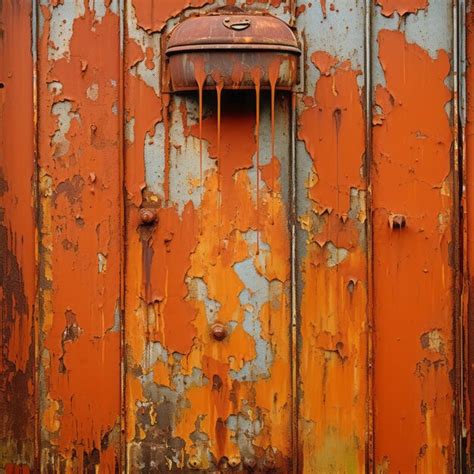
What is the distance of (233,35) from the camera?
207 centimetres

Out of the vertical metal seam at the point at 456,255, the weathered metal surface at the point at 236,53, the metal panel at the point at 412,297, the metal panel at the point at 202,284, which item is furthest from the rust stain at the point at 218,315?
the vertical metal seam at the point at 456,255

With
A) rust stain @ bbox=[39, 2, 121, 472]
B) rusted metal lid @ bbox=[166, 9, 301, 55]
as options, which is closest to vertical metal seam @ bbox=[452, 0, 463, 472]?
rusted metal lid @ bbox=[166, 9, 301, 55]

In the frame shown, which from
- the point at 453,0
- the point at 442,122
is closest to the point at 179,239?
the point at 442,122

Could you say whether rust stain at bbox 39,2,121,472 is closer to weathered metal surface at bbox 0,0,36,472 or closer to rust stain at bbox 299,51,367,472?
weathered metal surface at bbox 0,0,36,472

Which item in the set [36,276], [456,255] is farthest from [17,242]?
[456,255]

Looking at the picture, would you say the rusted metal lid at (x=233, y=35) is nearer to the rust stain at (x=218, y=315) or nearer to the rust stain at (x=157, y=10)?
the rust stain at (x=157, y=10)

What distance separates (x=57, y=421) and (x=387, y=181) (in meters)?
1.20

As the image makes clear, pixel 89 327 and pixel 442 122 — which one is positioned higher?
pixel 442 122

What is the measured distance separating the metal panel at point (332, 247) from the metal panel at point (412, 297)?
0.06 meters

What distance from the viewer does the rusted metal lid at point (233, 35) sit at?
2.06 meters

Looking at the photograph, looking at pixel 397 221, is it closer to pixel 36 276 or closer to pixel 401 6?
pixel 401 6

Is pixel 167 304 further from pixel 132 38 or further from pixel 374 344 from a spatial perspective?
pixel 132 38

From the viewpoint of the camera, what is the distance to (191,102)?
223cm

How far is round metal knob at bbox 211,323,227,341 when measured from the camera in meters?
2.21
